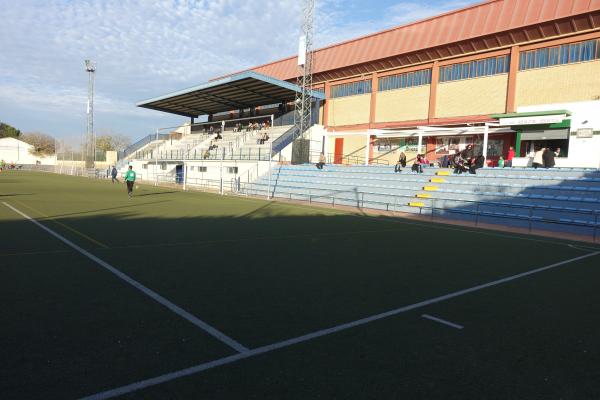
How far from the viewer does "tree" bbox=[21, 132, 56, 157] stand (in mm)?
103100

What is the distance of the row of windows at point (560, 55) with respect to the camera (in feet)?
78.1

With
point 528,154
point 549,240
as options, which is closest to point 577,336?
point 549,240

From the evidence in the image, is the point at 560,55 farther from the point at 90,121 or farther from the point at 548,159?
the point at 90,121

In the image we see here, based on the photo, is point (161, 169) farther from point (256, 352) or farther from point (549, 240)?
point (256, 352)

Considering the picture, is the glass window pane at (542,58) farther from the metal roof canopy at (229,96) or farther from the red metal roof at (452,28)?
the metal roof canopy at (229,96)

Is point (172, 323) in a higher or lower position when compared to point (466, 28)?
lower

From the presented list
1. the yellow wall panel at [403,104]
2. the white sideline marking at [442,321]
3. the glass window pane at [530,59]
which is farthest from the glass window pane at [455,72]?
the white sideline marking at [442,321]

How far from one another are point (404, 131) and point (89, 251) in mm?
25993

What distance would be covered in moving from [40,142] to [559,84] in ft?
381

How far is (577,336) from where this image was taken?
4.87 m

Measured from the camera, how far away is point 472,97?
29.3 metres

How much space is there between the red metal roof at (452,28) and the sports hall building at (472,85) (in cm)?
7

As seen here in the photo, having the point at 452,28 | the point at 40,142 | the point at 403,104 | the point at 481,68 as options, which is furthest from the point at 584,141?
the point at 40,142

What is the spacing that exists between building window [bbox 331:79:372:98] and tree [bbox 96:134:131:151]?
80.1 meters
